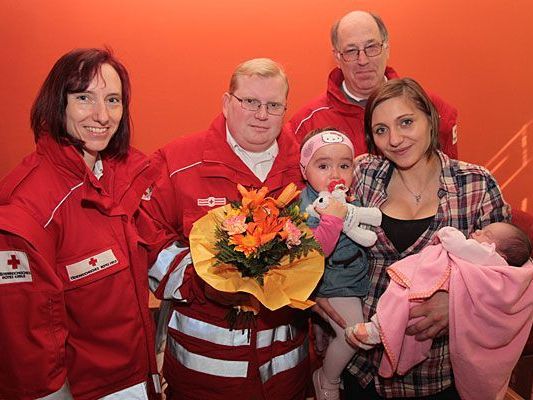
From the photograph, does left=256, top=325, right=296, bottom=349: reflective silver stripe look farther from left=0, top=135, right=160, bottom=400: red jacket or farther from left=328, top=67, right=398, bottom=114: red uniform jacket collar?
left=328, top=67, right=398, bottom=114: red uniform jacket collar

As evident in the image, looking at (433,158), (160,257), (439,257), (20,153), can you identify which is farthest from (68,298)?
(20,153)

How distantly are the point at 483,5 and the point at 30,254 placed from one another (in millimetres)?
4360

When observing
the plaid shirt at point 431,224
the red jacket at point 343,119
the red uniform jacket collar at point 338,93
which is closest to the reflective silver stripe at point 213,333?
the plaid shirt at point 431,224

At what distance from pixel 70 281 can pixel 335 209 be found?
43.4 inches

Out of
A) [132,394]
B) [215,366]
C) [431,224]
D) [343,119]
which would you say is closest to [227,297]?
[215,366]

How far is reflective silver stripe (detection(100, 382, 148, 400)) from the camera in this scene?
207 cm

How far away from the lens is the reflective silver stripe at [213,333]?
2294 mm

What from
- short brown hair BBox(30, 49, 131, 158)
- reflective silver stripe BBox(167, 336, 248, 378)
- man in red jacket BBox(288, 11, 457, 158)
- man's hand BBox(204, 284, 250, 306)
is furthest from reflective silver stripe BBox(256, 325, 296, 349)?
man in red jacket BBox(288, 11, 457, 158)

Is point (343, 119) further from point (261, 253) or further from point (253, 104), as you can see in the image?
point (261, 253)

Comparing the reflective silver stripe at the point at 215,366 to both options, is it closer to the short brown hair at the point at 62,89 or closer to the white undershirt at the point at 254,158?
the white undershirt at the point at 254,158

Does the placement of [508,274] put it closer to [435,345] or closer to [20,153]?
[435,345]

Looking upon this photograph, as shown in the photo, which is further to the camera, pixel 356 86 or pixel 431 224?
pixel 356 86

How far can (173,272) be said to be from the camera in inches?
91.2

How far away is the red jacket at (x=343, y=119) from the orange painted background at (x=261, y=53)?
4.49 ft
